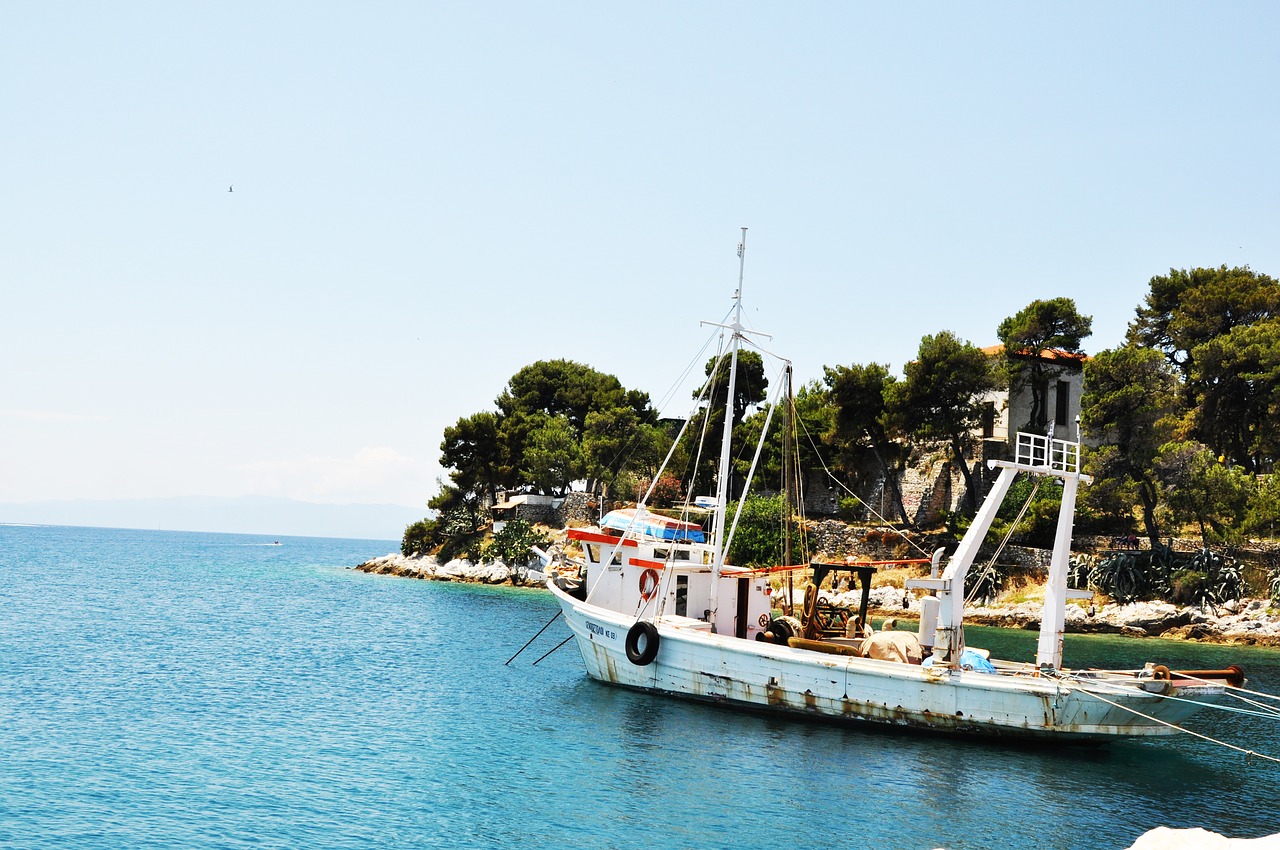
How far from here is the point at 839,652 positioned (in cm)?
2356

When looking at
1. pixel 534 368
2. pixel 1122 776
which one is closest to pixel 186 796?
pixel 1122 776

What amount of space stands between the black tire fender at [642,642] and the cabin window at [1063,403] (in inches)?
1505

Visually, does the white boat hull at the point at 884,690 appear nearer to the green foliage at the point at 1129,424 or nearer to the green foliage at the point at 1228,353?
the green foliage at the point at 1129,424

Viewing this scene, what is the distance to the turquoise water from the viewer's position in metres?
15.5

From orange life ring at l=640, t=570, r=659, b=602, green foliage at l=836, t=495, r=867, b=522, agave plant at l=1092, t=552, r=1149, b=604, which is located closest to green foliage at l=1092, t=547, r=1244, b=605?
agave plant at l=1092, t=552, r=1149, b=604

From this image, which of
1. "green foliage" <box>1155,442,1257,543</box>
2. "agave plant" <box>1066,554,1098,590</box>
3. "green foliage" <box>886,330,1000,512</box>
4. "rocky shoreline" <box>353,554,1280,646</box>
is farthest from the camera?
"green foliage" <box>886,330,1000,512</box>

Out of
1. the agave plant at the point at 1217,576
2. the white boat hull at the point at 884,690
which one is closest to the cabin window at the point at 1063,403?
the agave plant at the point at 1217,576

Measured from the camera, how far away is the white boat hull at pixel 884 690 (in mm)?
20562

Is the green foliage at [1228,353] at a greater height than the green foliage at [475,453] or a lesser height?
greater

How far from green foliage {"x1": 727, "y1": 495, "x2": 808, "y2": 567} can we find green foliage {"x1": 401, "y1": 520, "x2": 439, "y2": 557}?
94.0 ft

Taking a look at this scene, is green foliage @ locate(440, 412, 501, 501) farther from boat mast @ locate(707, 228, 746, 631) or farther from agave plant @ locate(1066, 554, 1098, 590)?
boat mast @ locate(707, 228, 746, 631)

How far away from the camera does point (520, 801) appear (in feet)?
55.6

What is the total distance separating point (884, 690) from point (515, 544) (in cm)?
4674

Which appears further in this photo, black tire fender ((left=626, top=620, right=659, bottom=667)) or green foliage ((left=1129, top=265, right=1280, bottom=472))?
green foliage ((left=1129, top=265, right=1280, bottom=472))
